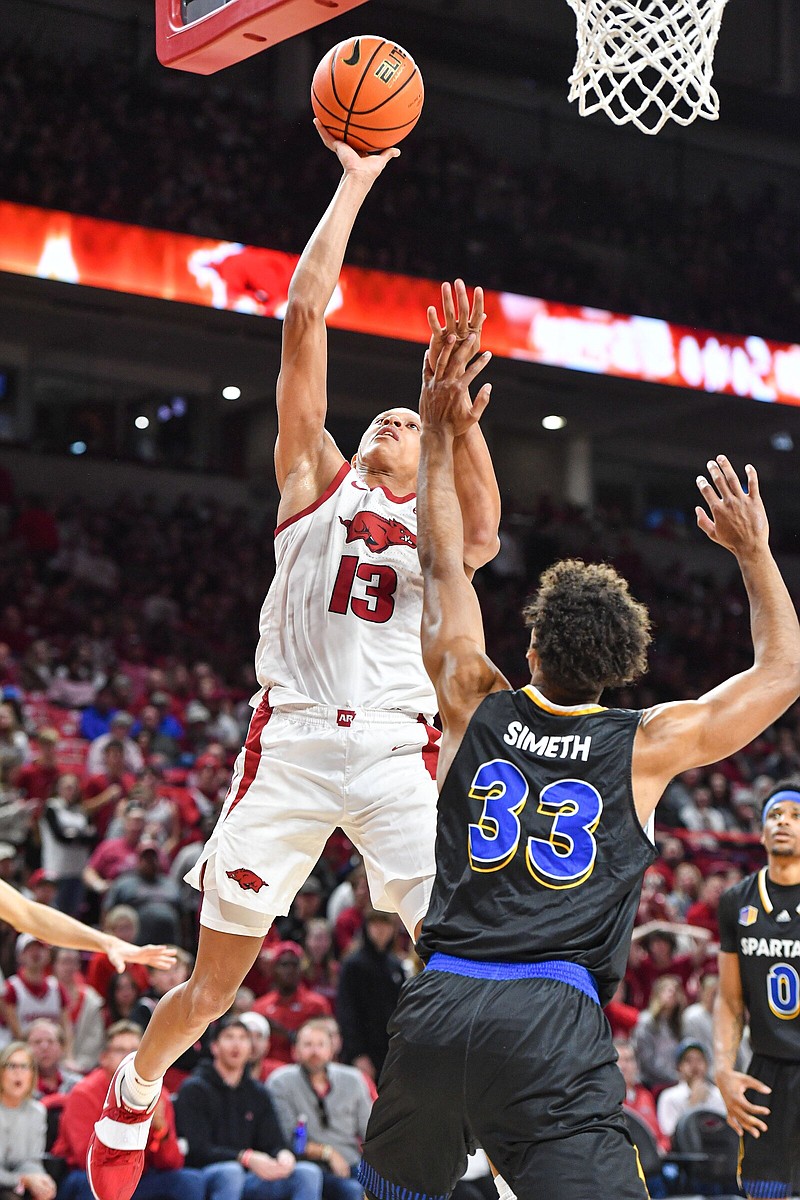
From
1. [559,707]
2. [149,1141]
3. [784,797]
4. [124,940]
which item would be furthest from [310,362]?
[124,940]

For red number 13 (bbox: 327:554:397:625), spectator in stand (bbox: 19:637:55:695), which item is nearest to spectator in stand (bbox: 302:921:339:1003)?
spectator in stand (bbox: 19:637:55:695)

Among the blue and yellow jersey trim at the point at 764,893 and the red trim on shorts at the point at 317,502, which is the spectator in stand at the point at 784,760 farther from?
the red trim on shorts at the point at 317,502

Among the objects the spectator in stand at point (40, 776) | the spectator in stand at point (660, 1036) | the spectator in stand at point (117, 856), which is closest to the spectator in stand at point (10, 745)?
the spectator in stand at point (40, 776)

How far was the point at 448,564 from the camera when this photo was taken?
3531mm

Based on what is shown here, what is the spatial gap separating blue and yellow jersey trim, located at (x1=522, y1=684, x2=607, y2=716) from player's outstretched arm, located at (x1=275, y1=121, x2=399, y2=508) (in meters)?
1.53

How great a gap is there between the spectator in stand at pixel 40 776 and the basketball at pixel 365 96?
6.55m

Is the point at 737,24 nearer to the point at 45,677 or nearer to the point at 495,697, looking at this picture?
the point at 45,677

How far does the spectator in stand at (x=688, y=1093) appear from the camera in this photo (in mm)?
9273

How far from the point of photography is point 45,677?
13.5 meters

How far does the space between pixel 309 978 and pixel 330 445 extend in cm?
549

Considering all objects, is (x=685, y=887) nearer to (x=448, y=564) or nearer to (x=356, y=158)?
(x=356, y=158)

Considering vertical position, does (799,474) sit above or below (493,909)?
above

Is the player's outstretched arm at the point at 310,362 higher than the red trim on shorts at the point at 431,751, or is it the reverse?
the player's outstretched arm at the point at 310,362

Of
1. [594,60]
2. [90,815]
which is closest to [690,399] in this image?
[90,815]
